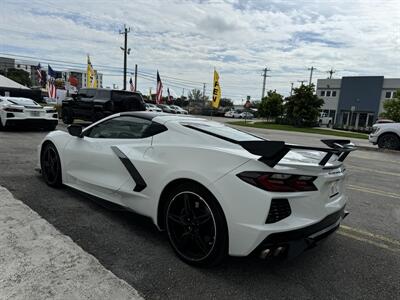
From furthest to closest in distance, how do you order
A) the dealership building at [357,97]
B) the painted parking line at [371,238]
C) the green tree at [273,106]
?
the dealership building at [357,97] < the green tree at [273,106] < the painted parking line at [371,238]

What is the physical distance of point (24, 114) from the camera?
11047 mm

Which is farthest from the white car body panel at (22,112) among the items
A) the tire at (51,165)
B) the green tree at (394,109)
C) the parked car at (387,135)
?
the green tree at (394,109)

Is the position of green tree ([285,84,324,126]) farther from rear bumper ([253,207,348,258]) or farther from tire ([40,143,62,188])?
rear bumper ([253,207,348,258])

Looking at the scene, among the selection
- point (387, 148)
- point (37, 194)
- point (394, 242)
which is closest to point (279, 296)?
point (394, 242)

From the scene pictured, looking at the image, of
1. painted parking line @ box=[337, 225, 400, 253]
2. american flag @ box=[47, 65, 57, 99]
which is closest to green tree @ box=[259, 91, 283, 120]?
american flag @ box=[47, 65, 57, 99]

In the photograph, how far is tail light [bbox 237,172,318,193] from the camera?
2432 millimetres

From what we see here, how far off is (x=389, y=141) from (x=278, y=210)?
13.8m

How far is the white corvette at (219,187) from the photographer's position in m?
2.43

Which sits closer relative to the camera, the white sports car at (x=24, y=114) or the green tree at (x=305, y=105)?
the white sports car at (x=24, y=114)

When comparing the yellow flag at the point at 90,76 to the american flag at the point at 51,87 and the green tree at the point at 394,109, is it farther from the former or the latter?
the green tree at the point at 394,109

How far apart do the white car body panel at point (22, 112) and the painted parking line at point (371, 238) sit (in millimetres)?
10904

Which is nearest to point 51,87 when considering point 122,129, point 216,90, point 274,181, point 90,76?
point 90,76

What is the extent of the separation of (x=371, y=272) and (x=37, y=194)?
4.21 metres

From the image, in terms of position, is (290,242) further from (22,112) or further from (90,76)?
(90,76)
